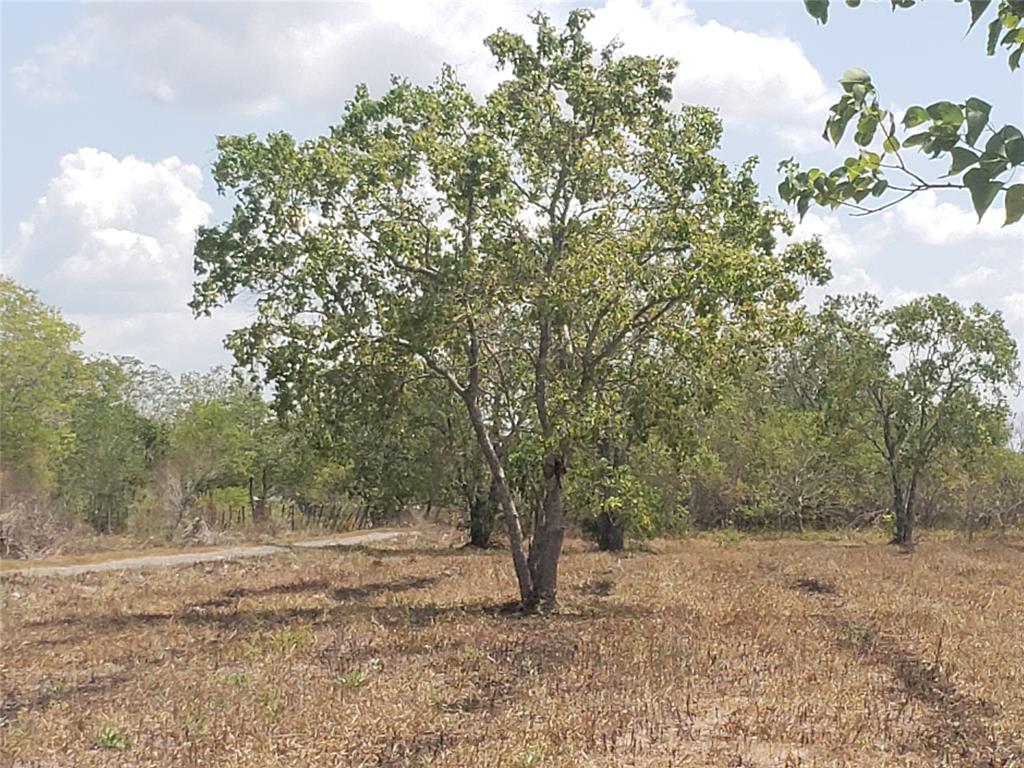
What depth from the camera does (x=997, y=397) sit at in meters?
29.9

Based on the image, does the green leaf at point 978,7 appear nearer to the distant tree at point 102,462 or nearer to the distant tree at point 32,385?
the distant tree at point 32,385

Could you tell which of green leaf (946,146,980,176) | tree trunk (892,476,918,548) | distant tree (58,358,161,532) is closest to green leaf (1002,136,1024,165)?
Result: green leaf (946,146,980,176)

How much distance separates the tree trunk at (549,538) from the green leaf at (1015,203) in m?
12.2

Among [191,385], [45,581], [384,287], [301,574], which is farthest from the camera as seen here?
[191,385]

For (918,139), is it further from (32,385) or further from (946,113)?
(32,385)

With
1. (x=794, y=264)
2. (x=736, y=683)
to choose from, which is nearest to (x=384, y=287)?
(x=794, y=264)

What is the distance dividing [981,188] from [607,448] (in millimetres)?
22442

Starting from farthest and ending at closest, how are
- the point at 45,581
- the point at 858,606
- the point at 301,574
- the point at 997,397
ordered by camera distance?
the point at 997,397 → the point at 301,574 → the point at 45,581 → the point at 858,606

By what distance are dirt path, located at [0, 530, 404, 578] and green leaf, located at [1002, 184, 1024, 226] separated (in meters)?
21.9

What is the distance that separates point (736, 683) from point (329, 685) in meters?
3.94

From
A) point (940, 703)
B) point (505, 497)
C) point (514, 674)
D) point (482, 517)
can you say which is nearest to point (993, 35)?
point (940, 703)

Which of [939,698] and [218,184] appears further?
[218,184]

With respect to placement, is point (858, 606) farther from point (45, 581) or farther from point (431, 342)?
point (45, 581)

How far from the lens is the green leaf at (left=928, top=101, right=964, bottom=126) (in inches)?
81.2
